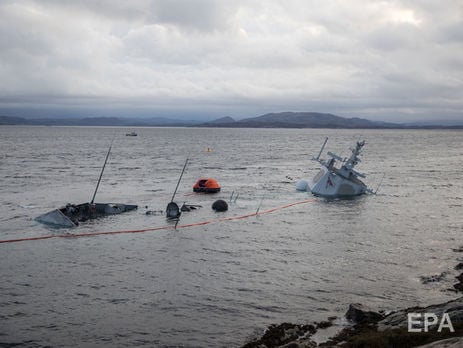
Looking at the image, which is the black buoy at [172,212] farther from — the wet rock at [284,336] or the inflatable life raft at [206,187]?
the wet rock at [284,336]

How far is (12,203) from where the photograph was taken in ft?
155

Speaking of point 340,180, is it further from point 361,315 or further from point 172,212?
point 361,315

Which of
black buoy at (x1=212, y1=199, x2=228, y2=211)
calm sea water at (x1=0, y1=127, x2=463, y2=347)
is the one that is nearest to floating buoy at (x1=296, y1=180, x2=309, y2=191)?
calm sea water at (x1=0, y1=127, x2=463, y2=347)

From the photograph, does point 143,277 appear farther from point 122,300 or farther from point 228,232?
point 228,232

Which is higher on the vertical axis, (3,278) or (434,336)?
(434,336)

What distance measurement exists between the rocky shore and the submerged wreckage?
910 inches

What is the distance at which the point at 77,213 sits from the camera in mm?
40188

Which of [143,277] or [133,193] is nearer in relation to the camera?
[143,277]

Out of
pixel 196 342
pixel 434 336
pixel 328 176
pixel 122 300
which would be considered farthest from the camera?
pixel 328 176

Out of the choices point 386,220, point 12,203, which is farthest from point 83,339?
point 12,203

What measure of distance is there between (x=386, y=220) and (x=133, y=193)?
28.7m

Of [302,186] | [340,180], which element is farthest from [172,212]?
[302,186]

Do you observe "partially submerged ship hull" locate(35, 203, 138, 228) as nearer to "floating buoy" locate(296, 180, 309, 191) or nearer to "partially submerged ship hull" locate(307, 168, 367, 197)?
"partially submerged ship hull" locate(307, 168, 367, 197)

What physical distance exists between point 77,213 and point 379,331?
96.1ft
